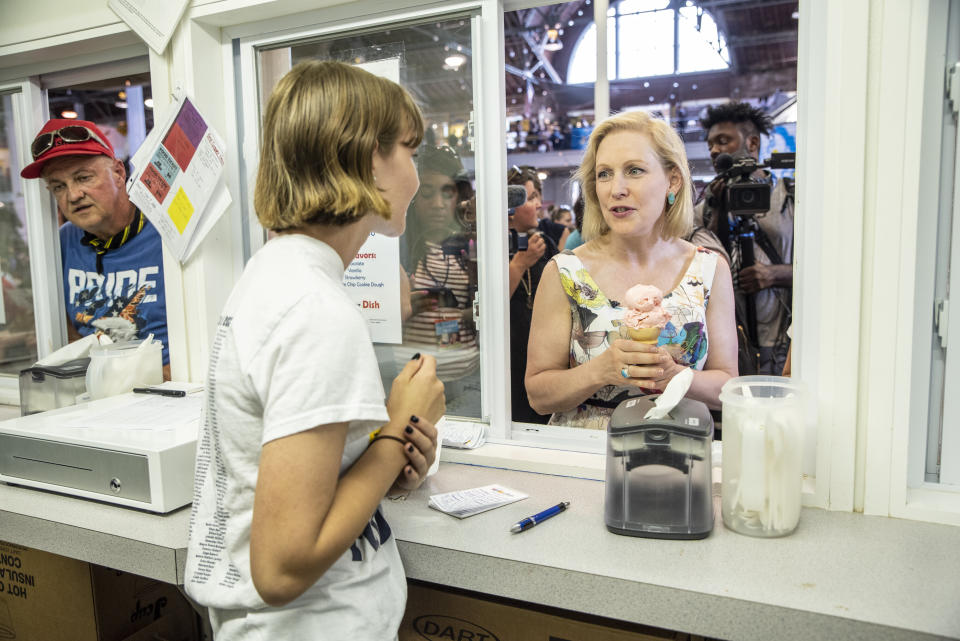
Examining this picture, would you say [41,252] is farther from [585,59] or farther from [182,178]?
[585,59]

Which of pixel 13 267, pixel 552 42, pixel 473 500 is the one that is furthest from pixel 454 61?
pixel 13 267

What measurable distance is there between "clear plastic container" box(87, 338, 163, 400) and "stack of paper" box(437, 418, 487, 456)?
830mm

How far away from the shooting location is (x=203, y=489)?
3.02ft

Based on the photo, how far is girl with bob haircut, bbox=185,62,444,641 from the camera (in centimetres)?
74

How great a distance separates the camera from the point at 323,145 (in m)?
0.85

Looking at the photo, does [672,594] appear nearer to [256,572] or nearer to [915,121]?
[256,572]

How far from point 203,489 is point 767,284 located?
4.30 ft

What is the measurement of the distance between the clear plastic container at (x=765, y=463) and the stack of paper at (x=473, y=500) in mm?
418

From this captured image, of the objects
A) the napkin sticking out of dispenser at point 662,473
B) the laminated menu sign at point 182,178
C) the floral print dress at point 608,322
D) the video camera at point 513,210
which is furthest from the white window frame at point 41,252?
the napkin sticking out of dispenser at point 662,473

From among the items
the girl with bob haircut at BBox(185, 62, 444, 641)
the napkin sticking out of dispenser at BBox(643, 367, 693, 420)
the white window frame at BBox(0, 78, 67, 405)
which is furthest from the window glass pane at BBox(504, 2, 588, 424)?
the white window frame at BBox(0, 78, 67, 405)

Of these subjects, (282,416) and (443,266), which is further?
(443,266)

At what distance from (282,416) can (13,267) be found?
7.13ft

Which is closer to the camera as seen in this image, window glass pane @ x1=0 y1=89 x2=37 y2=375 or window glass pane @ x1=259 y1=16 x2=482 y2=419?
window glass pane @ x1=259 y1=16 x2=482 y2=419

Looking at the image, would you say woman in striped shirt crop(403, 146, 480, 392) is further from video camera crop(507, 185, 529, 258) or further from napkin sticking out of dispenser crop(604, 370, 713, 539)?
napkin sticking out of dispenser crop(604, 370, 713, 539)
